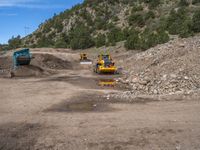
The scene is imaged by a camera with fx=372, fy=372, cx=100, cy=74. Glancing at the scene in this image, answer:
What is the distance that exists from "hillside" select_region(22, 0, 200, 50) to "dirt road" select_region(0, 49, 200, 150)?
31.5m

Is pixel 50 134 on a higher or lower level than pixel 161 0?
lower

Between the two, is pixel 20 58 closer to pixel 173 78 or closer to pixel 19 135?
pixel 173 78

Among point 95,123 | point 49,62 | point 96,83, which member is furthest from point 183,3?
point 95,123

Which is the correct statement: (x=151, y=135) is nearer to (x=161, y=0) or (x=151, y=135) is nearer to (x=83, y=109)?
(x=83, y=109)

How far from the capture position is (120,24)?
68.9 metres

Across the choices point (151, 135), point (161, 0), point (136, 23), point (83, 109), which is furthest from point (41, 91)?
point (161, 0)

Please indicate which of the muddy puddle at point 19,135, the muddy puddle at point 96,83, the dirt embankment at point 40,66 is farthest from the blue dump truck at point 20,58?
the muddy puddle at point 19,135

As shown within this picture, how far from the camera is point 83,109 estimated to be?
15.8 meters

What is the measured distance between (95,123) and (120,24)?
57.3 metres

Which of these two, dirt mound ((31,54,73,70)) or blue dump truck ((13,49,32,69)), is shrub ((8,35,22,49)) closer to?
dirt mound ((31,54,73,70))

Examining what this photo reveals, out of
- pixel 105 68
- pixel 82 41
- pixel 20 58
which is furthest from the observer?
pixel 82 41

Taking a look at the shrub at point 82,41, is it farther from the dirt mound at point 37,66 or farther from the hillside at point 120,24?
the dirt mound at point 37,66

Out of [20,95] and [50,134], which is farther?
[20,95]

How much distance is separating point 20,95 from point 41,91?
1.68 meters
